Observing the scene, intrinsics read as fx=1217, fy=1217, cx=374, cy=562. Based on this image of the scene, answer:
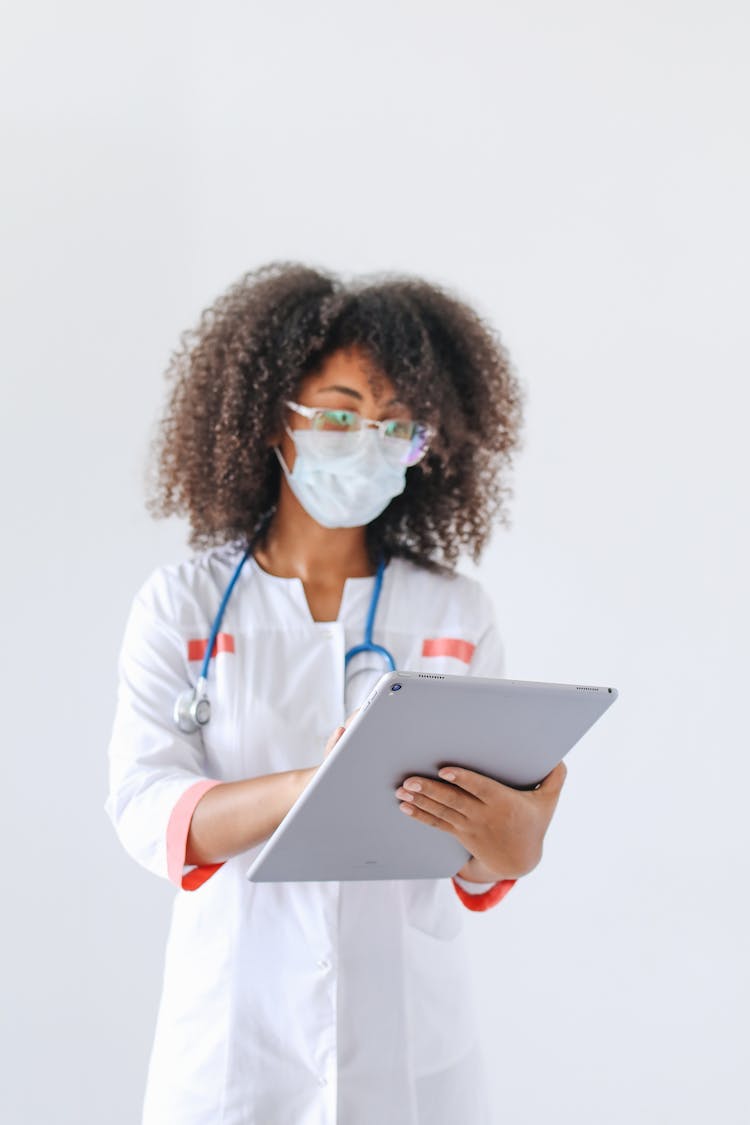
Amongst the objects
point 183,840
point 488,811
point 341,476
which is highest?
point 341,476

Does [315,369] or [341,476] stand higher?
[315,369]

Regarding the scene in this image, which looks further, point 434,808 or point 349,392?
point 349,392

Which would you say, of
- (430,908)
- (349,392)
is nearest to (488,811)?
(430,908)

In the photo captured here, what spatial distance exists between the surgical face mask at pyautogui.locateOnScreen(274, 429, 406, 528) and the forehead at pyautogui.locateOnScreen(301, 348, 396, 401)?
0.06 meters

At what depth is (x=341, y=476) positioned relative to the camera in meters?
1.55

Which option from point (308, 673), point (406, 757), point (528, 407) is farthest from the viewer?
point (528, 407)

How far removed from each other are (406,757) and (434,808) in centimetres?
9

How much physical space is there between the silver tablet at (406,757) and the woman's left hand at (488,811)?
0.6 inches

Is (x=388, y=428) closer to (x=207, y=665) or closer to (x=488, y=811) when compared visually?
(x=207, y=665)

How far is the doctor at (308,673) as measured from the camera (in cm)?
132

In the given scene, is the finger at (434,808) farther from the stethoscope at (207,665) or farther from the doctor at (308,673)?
the stethoscope at (207,665)

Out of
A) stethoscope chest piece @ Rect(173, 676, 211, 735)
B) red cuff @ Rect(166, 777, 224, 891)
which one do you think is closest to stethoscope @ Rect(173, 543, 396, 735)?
stethoscope chest piece @ Rect(173, 676, 211, 735)

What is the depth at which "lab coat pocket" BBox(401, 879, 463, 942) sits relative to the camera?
1422mm

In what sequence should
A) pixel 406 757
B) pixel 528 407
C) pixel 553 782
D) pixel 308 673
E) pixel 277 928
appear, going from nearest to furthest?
pixel 406 757 → pixel 553 782 → pixel 277 928 → pixel 308 673 → pixel 528 407
